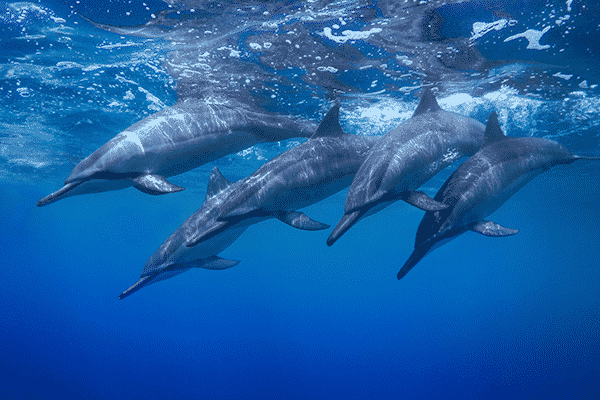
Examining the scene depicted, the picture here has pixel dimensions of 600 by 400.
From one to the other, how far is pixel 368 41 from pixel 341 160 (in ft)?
21.5

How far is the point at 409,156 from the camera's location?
9.44ft

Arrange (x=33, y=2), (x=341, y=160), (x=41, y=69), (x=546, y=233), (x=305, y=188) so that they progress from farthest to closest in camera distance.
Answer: (x=546, y=233), (x=41, y=69), (x=33, y=2), (x=341, y=160), (x=305, y=188)

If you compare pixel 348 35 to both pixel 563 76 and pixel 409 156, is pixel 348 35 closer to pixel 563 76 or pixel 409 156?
pixel 409 156

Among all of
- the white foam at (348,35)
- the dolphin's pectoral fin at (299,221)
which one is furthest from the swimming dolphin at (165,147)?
the white foam at (348,35)

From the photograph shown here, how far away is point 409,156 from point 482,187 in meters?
0.85

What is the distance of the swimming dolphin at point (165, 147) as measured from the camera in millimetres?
2971

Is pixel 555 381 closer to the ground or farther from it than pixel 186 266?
closer to the ground

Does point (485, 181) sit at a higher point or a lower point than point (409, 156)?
lower

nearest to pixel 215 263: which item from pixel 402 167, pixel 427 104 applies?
pixel 402 167

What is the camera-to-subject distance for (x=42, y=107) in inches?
544

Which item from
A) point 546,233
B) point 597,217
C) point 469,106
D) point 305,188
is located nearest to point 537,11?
point 469,106

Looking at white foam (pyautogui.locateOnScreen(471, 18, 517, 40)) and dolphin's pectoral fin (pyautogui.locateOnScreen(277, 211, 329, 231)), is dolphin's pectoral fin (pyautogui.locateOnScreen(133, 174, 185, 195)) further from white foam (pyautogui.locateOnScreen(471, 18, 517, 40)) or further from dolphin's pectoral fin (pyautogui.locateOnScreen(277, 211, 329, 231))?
white foam (pyautogui.locateOnScreen(471, 18, 517, 40))

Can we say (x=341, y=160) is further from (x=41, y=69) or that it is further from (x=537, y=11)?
(x=41, y=69)

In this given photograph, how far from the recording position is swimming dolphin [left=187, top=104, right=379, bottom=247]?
9.30 ft
